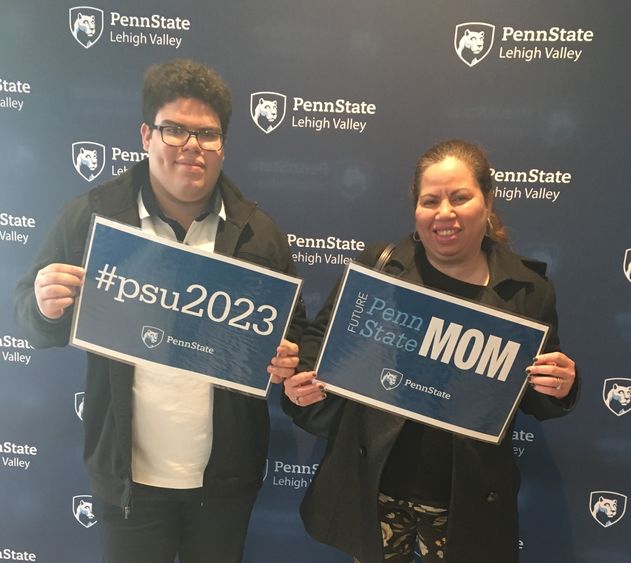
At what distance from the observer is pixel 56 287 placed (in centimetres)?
141

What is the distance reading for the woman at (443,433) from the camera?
143cm

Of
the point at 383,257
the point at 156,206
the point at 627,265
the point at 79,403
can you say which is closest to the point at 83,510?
the point at 79,403

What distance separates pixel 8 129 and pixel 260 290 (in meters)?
1.39

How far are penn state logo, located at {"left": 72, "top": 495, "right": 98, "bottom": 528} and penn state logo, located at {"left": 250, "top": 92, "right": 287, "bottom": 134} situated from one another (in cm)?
176

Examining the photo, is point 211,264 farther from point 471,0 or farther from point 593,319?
point 593,319

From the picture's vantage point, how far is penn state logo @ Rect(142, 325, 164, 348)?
4.87 ft

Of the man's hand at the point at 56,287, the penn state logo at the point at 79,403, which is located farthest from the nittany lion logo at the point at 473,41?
the penn state logo at the point at 79,403

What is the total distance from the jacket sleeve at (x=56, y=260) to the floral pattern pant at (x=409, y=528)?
3.45 feet

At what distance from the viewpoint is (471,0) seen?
1.93 m

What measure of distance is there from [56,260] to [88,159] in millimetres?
748

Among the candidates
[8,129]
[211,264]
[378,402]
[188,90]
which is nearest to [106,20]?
[8,129]

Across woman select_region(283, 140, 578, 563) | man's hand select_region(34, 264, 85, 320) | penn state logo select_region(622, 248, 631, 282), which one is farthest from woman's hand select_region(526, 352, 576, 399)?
man's hand select_region(34, 264, 85, 320)

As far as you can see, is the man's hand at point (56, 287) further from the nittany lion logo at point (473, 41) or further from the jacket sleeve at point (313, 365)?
the nittany lion logo at point (473, 41)

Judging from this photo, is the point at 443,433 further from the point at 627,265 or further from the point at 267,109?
the point at 267,109
